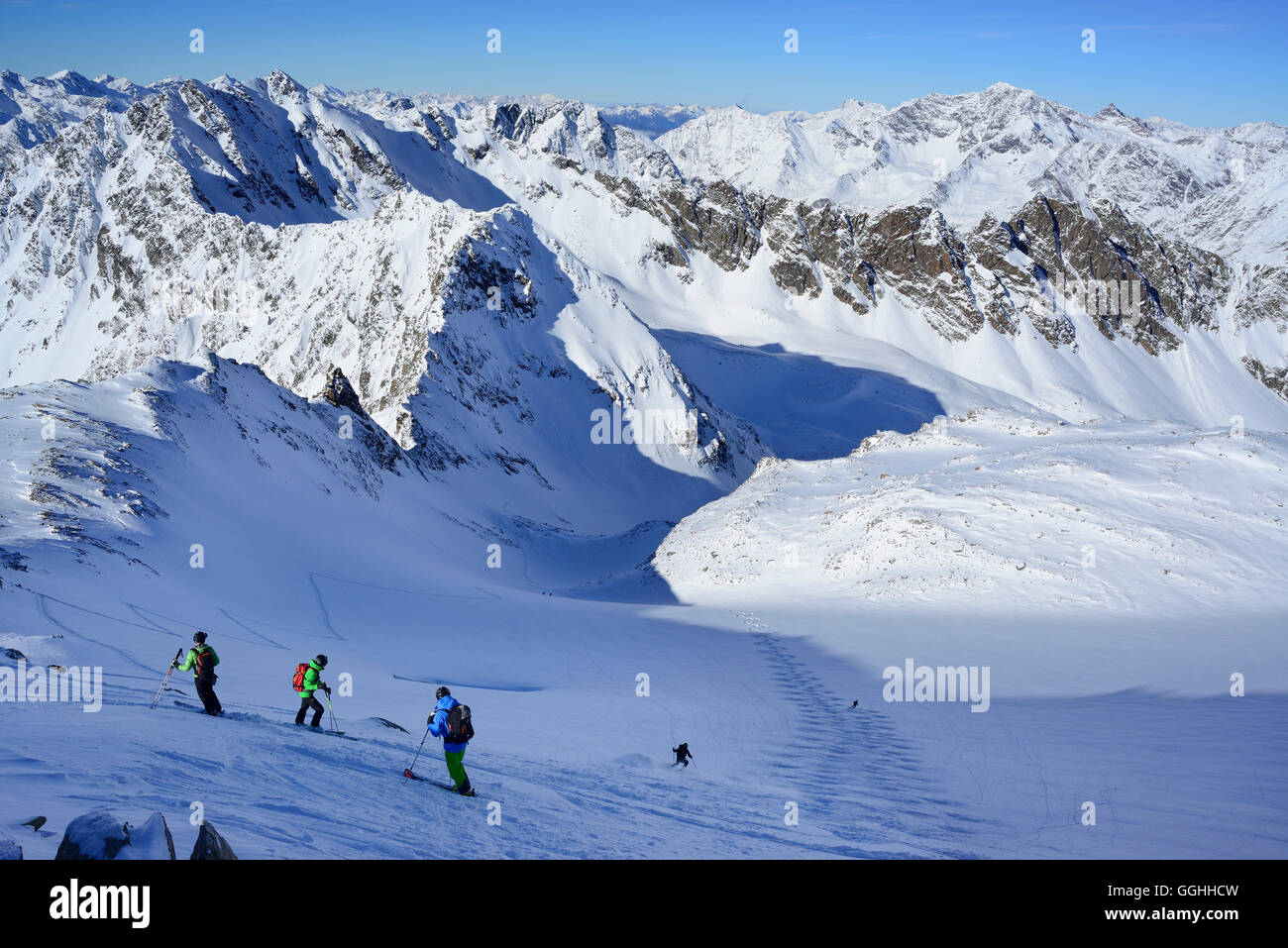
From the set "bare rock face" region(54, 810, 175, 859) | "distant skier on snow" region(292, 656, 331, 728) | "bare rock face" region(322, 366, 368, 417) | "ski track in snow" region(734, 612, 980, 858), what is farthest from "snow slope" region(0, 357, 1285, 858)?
"bare rock face" region(322, 366, 368, 417)

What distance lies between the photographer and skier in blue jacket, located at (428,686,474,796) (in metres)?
11.8

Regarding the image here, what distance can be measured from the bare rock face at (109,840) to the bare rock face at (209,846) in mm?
235

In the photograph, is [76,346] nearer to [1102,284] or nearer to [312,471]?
[312,471]

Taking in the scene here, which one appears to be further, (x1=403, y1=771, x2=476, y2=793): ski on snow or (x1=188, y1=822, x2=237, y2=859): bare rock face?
(x1=403, y1=771, x2=476, y2=793): ski on snow

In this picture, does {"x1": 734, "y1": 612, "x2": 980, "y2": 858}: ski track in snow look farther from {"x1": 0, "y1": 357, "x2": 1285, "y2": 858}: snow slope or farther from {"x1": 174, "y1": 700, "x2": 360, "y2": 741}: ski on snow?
{"x1": 174, "y1": 700, "x2": 360, "y2": 741}: ski on snow

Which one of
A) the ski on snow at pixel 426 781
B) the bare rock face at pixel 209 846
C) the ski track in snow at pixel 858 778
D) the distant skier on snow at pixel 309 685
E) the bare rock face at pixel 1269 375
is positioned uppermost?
the bare rock face at pixel 1269 375

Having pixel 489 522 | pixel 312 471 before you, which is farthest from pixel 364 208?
pixel 312 471

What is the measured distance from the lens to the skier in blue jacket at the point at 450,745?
38.7 ft

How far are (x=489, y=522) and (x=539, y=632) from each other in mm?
36266

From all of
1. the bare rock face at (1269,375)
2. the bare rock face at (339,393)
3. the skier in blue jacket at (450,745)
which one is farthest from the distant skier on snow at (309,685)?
the bare rock face at (1269,375)

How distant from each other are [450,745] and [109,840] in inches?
220

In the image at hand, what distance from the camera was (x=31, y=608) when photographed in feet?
62.0

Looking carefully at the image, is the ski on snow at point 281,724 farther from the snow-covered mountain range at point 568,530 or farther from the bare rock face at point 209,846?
the bare rock face at point 209,846

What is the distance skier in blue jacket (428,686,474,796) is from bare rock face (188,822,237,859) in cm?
460
